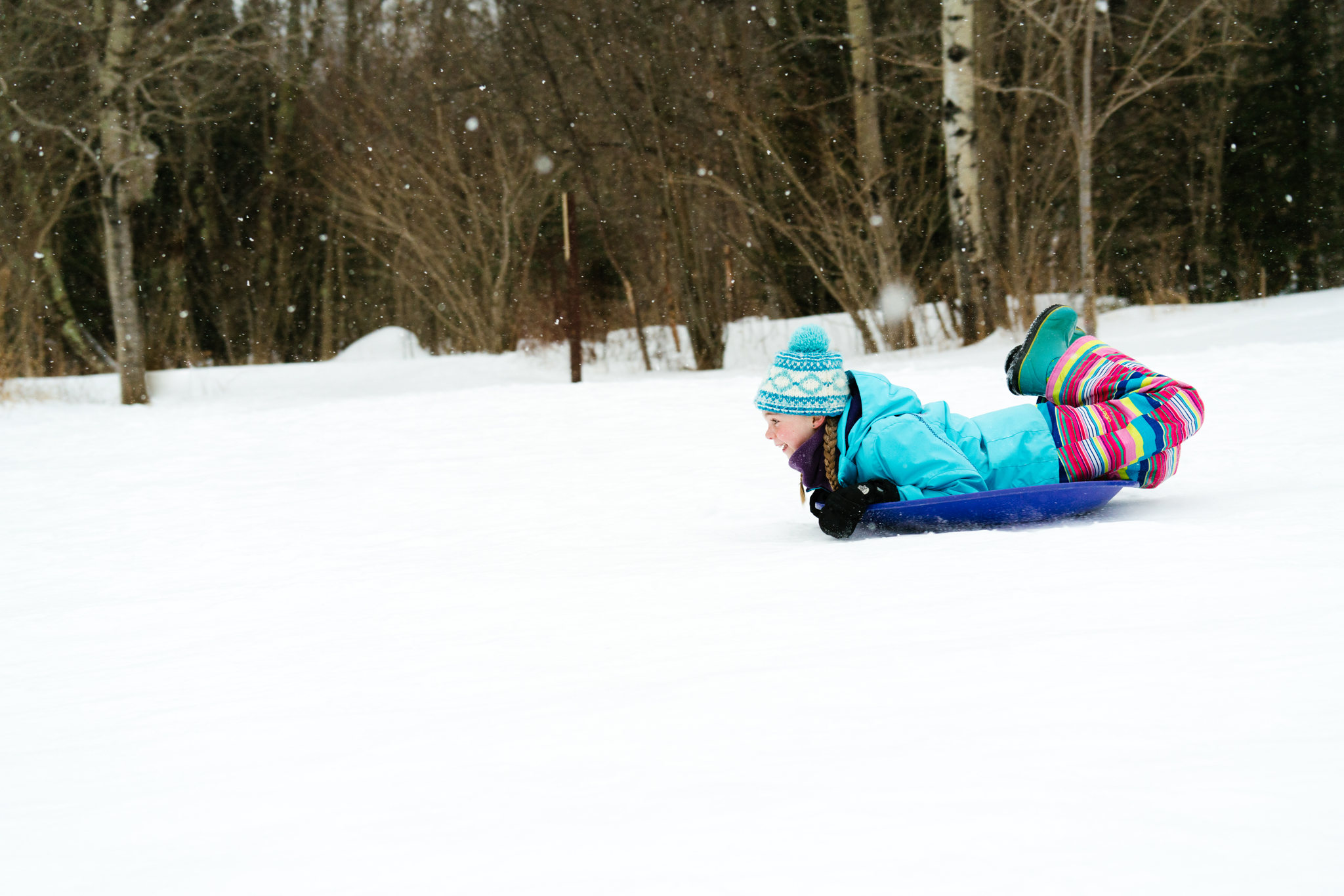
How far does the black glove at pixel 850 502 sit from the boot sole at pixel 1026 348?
1.61 feet

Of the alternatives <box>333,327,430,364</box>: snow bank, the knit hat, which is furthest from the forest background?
the knit hat

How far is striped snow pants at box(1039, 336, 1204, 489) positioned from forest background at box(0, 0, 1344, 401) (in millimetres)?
4886

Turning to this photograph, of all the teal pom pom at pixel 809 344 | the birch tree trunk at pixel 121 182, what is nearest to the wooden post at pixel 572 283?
the birch tree trunk at pixel 121 182

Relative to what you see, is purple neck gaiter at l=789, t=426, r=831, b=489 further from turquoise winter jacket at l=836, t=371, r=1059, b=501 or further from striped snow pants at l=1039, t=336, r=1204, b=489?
striped snow pants at l=1039, t=336, r=1204, b=489

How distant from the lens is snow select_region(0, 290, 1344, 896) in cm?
88

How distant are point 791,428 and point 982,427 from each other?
1.67 feet

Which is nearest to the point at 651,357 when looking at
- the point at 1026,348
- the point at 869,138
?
the point at 869,138

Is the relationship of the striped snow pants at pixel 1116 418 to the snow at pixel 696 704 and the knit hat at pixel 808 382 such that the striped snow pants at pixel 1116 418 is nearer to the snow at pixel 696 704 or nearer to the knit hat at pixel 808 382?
the snow at pixel 696 704

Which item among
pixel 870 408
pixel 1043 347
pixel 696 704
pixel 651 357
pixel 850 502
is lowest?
pixel 696 704

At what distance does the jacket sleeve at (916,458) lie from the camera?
2.36 metres

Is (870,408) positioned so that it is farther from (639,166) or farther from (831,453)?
(639,166)

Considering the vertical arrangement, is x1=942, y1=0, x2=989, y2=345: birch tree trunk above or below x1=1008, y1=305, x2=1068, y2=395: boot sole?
above

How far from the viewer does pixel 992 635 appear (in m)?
1.40

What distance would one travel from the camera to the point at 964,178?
802 cm
